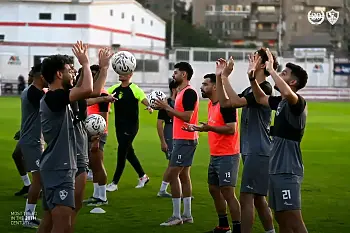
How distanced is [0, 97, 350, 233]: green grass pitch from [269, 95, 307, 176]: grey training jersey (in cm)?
295

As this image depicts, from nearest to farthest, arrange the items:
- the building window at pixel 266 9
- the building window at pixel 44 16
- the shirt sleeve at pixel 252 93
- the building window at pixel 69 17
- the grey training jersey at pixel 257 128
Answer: the shirt sleeve at pixel 252 93 → the grey training jersey at pixel 257 128 → the building window at pixel 69 17 → the building window at pixel 44 16 → the building window at pixel 266 9

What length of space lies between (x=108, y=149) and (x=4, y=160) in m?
3.85

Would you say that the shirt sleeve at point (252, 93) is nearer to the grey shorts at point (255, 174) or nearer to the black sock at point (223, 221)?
the grey shorts at point (255, 174)

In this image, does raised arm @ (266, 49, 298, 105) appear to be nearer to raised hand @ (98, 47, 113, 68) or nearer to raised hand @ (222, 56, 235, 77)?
raised hand @ (222, 56, 235, 77)

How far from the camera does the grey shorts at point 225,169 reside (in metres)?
10.2

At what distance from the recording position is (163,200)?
44.6 ft

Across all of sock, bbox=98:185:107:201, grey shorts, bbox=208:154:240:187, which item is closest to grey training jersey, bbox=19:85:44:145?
sock, bbox=98:185:107:201

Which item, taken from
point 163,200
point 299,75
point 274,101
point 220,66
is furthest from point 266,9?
point 299,75

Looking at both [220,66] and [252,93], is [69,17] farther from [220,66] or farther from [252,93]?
[252,93]

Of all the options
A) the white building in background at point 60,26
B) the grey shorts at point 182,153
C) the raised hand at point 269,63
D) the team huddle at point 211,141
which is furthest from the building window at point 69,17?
the raised hand at point 269,63

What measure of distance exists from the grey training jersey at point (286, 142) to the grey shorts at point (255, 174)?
921mm

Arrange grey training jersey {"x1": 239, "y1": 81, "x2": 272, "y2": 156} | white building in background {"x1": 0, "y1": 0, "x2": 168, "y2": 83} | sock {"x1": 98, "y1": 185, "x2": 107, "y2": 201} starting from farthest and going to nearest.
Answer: white building in background {"x1": 0, "y1": 0, "x2": 168, "y2": 83}
sock {"x1": 98, "y1": 185, "x2": 107, "y2": 201}
grey training jersey {"x1": 239, "y1": 81, "x2": 272, "y2": 156}

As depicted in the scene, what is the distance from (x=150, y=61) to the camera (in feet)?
205

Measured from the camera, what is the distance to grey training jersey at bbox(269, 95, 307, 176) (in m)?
8.16
